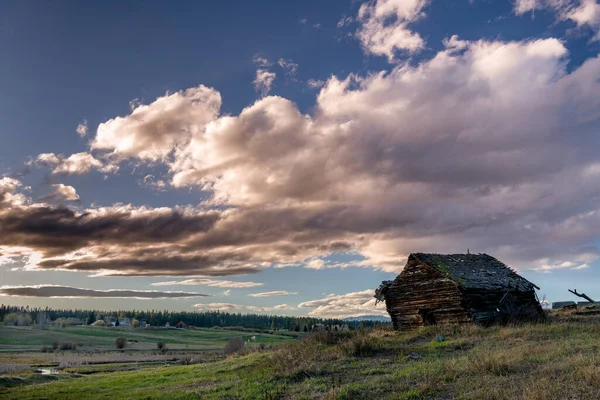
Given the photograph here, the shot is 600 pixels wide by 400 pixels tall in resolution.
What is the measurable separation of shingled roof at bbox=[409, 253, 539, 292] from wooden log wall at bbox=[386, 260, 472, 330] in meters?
0.70

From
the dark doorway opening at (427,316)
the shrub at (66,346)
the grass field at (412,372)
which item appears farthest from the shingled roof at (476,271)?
the shrub at (66,346)

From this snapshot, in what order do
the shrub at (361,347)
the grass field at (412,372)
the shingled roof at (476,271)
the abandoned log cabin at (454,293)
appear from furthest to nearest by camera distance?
the shingled roof at (476,271)
the abandoned log cabin at (454,293)
the shrub at (361,347)
the grass field at (412,372)

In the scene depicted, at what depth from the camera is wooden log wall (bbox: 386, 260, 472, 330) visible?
3497cm

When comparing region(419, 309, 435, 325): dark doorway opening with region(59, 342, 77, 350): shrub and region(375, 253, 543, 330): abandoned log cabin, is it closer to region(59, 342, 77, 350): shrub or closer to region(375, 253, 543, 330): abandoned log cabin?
region(375, 253, 543, 330): abandoned log cabin

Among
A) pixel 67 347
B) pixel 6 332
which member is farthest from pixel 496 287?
pixel 6 332

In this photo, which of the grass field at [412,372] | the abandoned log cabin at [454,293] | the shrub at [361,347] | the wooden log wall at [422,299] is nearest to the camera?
the grass field at [412,372]

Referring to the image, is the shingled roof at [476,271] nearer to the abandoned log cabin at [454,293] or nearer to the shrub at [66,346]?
the abandoned log cabin at [454,293]

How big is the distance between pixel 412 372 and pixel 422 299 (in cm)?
2202

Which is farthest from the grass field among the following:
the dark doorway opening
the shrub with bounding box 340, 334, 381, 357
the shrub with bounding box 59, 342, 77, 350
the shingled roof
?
the shrub with bounding box 59, 342, 77, 350

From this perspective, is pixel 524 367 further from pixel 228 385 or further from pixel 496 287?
pixel 496 287

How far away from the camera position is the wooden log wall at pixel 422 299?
3497 cm

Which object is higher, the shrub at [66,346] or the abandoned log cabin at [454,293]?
the abandoned log cabin at [454,293]

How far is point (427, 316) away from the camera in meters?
37.4

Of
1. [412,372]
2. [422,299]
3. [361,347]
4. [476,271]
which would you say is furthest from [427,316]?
[412,372]
